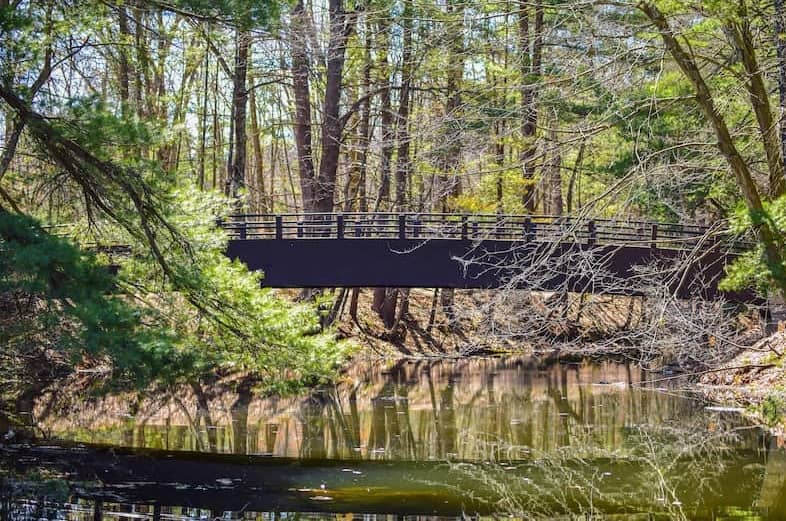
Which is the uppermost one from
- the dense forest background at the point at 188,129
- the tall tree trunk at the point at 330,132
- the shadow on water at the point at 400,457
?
the tall tree trunk at the point at 330,132

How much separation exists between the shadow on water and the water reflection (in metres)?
0.04

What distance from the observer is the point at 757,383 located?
1689 cm

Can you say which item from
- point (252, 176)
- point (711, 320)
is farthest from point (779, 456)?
point (252, 176)

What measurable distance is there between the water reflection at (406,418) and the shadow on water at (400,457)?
0.04 metres

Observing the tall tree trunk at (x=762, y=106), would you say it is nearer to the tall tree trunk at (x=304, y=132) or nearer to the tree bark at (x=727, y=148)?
the tree bark at (x=727, y=148)

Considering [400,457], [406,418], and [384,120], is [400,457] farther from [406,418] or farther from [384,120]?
[384,120]

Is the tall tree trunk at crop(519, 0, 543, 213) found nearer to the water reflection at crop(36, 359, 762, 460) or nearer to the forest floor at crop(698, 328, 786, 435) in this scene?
the water reflection at crop(36, 359, 762, 460)

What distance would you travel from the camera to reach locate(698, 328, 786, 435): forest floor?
14.6 meters

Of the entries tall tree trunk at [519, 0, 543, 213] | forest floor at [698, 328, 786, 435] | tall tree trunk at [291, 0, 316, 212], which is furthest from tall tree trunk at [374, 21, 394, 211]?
forest floor at [698, 328, 786, 435]

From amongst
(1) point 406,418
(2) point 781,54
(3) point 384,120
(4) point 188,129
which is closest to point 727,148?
(2) point 781,54

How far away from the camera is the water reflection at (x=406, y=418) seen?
44.0 ft

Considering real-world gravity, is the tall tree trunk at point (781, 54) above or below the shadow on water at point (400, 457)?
above

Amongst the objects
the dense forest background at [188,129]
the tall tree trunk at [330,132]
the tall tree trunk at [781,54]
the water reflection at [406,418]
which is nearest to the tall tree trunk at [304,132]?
the tall tree trunk at [330,132]

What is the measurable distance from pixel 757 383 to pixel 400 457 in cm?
738
